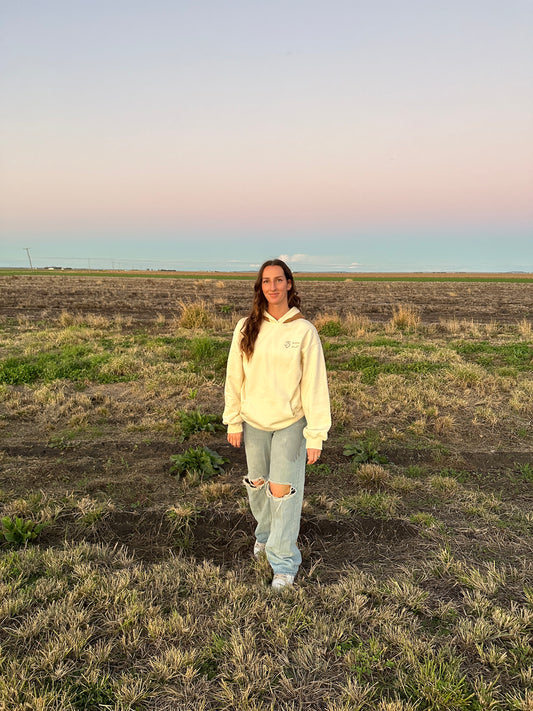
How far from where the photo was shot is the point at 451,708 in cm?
210

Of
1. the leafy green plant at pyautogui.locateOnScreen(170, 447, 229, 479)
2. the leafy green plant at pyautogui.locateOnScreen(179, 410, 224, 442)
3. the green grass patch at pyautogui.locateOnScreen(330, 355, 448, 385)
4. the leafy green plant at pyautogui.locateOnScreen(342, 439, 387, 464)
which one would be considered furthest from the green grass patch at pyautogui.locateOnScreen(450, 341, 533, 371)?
the leafy green plant at pyautogui.locateOnScreen(170, 447, 229, 479)

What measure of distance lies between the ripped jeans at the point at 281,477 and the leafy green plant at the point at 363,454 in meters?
2.27

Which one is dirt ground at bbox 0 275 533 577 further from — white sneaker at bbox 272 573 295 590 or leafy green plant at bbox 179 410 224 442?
white sneaker at bbox 272 573 295 590

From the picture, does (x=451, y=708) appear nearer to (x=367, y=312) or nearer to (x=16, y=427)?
(x=16, y=427)

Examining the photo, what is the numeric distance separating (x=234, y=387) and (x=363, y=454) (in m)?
2.74

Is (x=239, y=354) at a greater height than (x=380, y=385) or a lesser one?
greater

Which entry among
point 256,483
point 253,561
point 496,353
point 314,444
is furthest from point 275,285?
point 496,353

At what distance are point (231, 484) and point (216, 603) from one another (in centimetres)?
179

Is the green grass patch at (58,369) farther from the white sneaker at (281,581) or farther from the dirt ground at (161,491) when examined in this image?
the white sneaker at (281,581)

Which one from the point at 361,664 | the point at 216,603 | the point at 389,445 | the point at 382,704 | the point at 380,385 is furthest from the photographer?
the point at 380,385

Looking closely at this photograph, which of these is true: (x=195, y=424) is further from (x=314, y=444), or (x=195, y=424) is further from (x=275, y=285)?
(x=275, y=285)

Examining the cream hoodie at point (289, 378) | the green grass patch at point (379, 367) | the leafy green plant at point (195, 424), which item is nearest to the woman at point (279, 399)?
the cream hoodie at point (289, 378)

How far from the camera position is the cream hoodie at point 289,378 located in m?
2.78

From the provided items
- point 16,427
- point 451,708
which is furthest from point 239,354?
point 16,427
